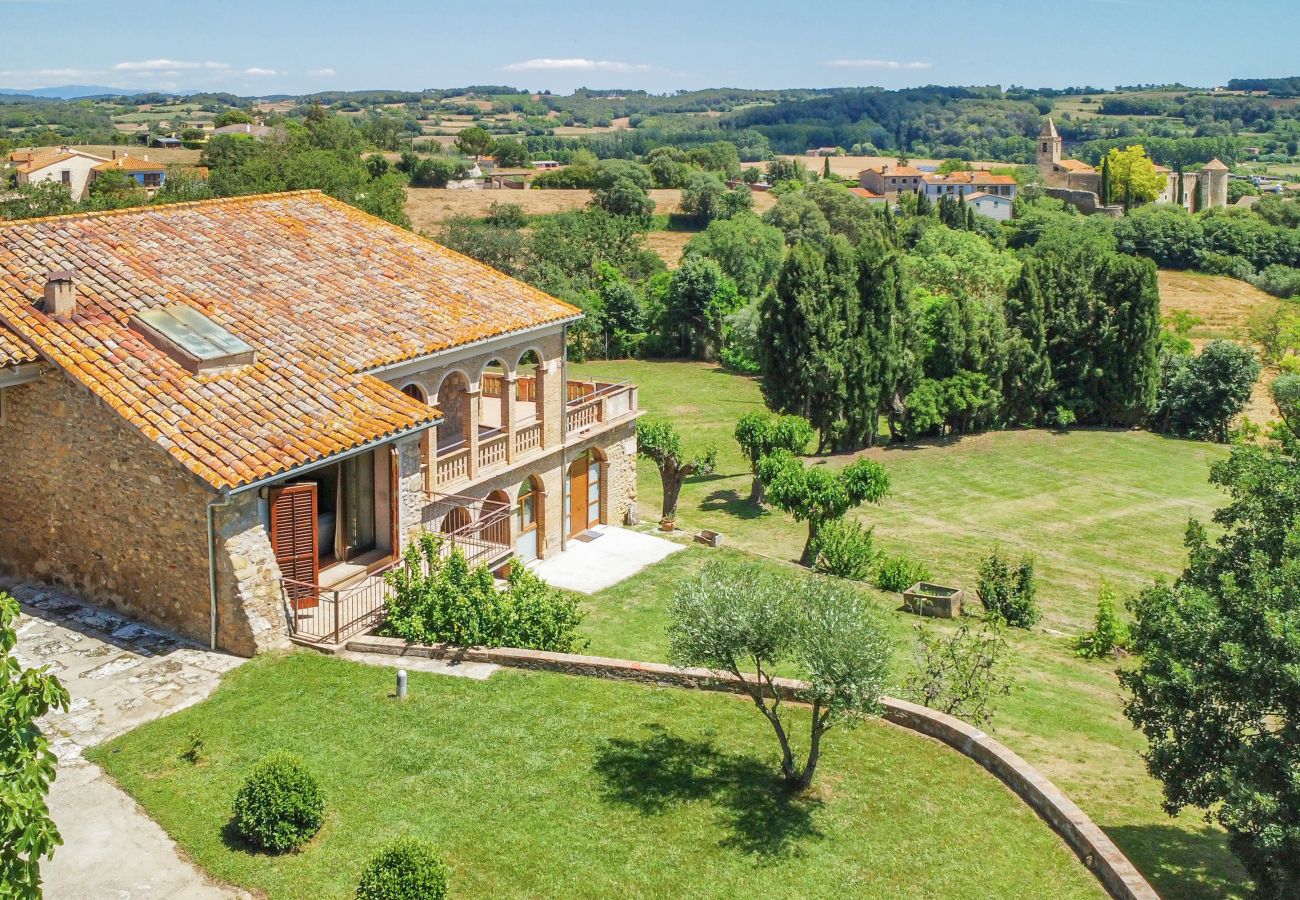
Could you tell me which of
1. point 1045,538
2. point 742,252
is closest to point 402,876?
point 1045,538

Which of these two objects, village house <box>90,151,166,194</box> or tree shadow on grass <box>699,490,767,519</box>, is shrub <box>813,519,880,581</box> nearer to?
tree shadow on grass <box>699,490,767,519</box>

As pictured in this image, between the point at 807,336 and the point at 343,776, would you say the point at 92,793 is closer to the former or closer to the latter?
the point at 343,776

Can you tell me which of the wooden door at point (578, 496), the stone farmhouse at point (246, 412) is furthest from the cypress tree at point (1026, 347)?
the stone farmhouse at point (246, 412)

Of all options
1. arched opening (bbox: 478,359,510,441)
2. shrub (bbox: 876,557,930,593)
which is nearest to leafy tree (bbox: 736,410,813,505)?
shrub (bbox: 876,557,930,593)

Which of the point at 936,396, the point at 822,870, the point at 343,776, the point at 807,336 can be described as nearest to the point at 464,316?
the point at 343,776

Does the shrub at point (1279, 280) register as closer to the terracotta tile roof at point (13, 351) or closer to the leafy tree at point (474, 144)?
the terracotta tile roof at point (13, 351)

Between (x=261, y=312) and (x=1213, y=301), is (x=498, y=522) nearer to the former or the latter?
(x=261, y=312)
